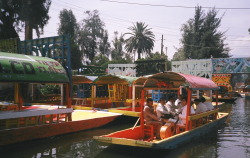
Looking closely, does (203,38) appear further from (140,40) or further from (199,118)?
(199,118)

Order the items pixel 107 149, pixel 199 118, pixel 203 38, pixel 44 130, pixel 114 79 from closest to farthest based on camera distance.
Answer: pixel 107 149, pixel 44 130, pixel 199 118, pixel 114 79, pixel 203 38

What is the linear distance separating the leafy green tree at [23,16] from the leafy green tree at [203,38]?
28.6 meters

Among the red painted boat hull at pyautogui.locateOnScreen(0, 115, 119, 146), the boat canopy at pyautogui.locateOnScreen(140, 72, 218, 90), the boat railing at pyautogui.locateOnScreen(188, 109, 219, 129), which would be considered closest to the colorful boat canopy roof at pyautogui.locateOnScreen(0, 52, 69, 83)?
the red painted boat hull at pyautogui.locateOnScreen(0, 115, 119, 146)

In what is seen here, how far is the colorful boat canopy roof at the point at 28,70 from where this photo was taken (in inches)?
332

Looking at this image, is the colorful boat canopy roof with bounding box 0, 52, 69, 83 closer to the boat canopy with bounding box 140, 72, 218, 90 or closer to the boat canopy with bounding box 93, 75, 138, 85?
the boat canopy with bounding box 140, 72, 218, 90

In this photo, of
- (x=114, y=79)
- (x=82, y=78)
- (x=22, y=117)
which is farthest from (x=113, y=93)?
(x=22, y=117)

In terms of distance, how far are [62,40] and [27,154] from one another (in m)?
8.97

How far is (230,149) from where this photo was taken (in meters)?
9.64

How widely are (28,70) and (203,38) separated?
38040mm

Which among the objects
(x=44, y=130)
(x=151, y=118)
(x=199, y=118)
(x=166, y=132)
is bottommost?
(x=44, y=130)

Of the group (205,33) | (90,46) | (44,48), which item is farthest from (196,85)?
(90,46)

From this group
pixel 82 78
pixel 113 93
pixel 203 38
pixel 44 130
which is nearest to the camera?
pixel 44 130

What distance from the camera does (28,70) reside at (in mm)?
9172

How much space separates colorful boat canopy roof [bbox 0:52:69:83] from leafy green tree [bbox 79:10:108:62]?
36481 millimetres
